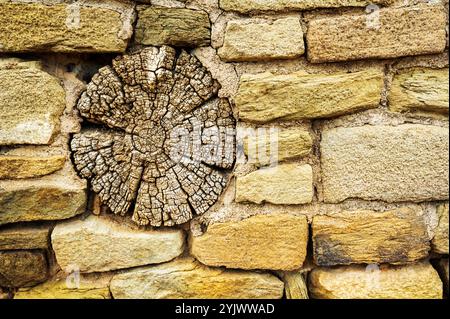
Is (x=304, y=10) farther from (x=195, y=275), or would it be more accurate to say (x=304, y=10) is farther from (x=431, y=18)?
(x=195, y=275)

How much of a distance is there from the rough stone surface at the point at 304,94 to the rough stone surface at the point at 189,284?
0.49m

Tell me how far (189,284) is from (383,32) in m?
0.92

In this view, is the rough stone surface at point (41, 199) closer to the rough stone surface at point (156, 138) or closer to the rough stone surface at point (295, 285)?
the rough stone surface at point (156, 138)

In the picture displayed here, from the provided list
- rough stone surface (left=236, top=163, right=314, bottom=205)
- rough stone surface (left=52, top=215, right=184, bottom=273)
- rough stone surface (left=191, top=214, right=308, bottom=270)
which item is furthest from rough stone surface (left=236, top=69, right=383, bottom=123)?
rough stone surface (left=52, top=215, right=184, bottom=273)

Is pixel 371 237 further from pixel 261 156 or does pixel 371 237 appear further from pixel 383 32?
pixel 383 32

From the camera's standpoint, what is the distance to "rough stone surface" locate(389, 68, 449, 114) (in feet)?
3.42

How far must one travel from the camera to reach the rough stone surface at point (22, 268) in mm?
1068

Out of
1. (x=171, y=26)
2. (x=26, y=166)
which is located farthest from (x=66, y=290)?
(x=171, y=26)

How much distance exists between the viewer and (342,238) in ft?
3.58

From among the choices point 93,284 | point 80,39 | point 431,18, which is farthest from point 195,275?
point 431,18

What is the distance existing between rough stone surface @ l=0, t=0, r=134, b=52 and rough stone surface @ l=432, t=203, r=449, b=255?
106cm

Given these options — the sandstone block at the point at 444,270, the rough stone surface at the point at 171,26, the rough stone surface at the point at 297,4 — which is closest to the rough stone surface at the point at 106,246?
the rough stone surface at the point at 171,26

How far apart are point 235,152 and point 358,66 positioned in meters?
0.43

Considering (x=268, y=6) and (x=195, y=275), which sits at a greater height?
(x=268, y=6)
